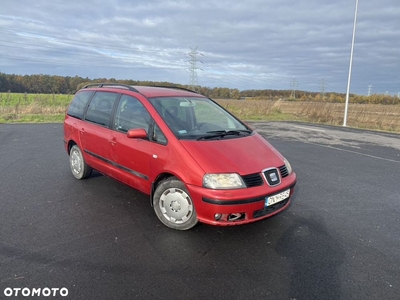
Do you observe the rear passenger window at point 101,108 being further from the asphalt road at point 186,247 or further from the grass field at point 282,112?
the grass field at point 282,112

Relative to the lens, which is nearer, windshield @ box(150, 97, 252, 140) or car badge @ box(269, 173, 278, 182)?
car badge @ box(269, 173, 278, 182)

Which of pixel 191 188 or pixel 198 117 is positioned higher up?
pixel 198 117

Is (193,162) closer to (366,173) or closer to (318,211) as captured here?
(318,211)

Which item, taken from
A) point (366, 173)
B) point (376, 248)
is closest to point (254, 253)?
point (376, 248)

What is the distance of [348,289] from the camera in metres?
2.59

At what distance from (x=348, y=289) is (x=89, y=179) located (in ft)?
15.0

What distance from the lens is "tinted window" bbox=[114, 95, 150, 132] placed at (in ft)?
13.3

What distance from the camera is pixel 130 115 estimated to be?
428 cm

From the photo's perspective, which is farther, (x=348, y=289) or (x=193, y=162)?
(x=193, y=162)

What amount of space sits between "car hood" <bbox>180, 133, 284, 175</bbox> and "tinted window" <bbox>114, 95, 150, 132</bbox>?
81 cm

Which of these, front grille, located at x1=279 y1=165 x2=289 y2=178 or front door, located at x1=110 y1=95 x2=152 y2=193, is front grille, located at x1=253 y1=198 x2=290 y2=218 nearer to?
front grille, located at x1=279 y1=165 x2=289 y2=178

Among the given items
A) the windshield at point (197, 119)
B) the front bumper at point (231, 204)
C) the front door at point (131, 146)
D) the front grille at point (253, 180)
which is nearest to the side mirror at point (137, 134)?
the front door at point (131, 146)

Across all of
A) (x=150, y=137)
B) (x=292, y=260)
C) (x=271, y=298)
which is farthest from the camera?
(x=150, y=137)

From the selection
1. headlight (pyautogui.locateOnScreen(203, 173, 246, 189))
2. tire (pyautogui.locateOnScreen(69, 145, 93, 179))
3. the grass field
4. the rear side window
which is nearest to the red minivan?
headlight (pyautogui.locateOnScreen(203, 173, 246, 189))
